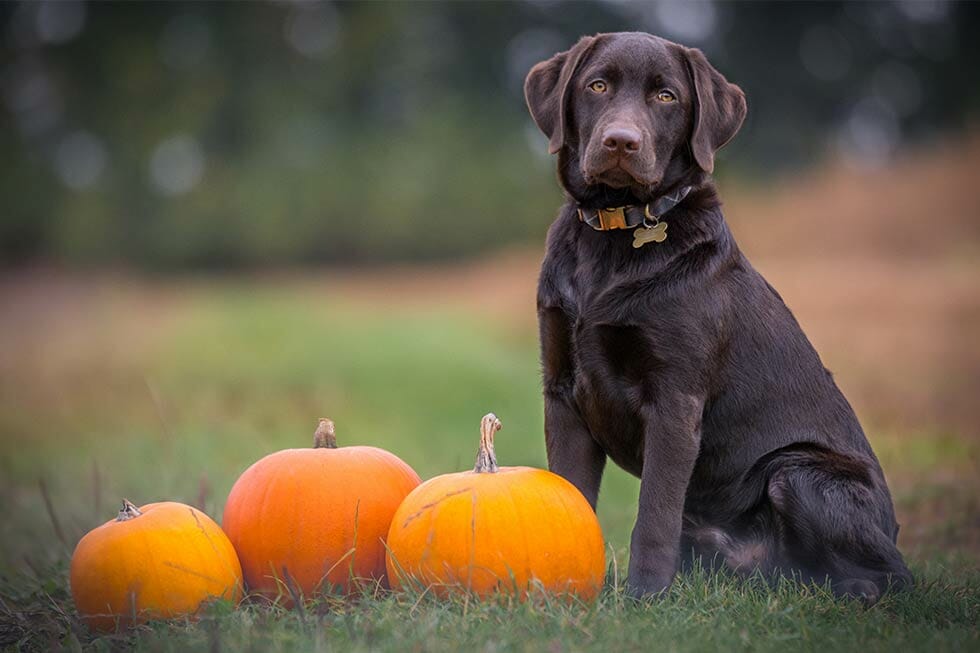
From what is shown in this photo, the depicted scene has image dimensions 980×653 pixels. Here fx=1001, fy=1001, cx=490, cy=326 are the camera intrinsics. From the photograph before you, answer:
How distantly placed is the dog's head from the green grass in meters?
1.26

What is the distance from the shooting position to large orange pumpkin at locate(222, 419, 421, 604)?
325cm

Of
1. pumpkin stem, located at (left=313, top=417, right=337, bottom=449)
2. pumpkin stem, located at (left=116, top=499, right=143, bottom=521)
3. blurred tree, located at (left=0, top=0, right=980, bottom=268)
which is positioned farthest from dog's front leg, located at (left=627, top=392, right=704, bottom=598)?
blurred tree, located at (left=0, top=0, right=980, bottom=268)

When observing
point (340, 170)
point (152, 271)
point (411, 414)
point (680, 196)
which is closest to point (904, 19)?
point (340, 170)

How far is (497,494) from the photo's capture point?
3.06m

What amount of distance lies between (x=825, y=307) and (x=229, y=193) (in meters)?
15.9

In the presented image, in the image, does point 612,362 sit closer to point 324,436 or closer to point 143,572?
point 324,436

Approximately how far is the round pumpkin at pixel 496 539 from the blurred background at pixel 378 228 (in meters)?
1.61

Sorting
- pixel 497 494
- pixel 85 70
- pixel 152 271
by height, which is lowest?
pixel 152 271

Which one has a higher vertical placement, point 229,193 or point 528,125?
point 528,125

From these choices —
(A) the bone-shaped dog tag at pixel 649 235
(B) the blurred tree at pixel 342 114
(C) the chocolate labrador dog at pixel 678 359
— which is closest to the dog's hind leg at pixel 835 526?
(C) the chocolate labrador dog at pixel 678 359

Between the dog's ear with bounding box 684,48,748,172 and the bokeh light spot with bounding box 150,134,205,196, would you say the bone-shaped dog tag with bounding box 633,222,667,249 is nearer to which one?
the dog's ear with bounding box 684,48,748,172

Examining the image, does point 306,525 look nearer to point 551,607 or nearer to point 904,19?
point 551,607

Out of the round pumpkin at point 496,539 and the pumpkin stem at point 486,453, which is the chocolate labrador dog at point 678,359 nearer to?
the round pumpkin at point 496,539

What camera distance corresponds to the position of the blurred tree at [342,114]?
22.4m
